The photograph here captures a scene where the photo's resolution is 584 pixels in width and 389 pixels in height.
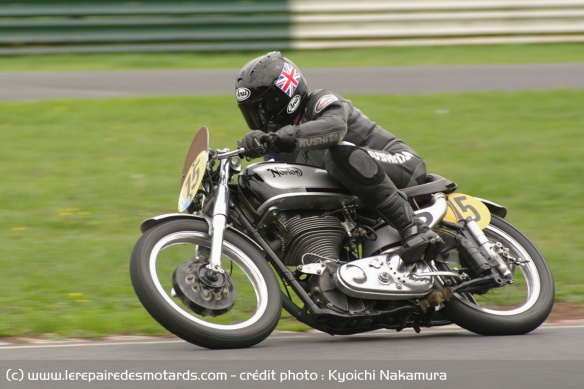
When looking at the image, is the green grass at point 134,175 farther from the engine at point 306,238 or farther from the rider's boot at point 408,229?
the rider's boot at point 408,229

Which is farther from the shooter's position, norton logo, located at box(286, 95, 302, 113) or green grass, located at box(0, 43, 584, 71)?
green grass, located at box(0, 43, 584, 71)

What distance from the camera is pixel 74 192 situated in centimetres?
959

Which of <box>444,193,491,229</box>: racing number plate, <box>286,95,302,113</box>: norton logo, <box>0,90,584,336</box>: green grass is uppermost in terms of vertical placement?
<box>286,95,302,113</box>: norton logo

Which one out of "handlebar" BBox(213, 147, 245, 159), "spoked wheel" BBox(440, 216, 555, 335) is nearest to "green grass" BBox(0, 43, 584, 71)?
"spoked wheel" BBox(440, 216, 555, 335)

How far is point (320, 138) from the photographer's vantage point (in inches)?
226

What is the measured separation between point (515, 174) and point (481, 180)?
46cm

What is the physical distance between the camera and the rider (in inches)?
226

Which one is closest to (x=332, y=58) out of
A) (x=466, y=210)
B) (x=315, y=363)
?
(x=466, y=210)

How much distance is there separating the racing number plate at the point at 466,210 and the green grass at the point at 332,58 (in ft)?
31.3

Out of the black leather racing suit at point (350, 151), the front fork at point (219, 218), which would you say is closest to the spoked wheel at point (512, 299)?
the black leather racing suit at point (350, 151)

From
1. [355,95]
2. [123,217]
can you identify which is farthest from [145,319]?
[355,95]

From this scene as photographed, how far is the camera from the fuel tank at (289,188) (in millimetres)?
5871

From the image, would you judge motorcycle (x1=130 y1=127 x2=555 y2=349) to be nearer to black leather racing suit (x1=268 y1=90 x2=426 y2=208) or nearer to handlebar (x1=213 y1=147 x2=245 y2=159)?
handlebar (x1=213 y1=147 x2=245 y2=159)

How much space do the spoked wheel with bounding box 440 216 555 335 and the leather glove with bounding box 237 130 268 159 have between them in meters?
1.41
